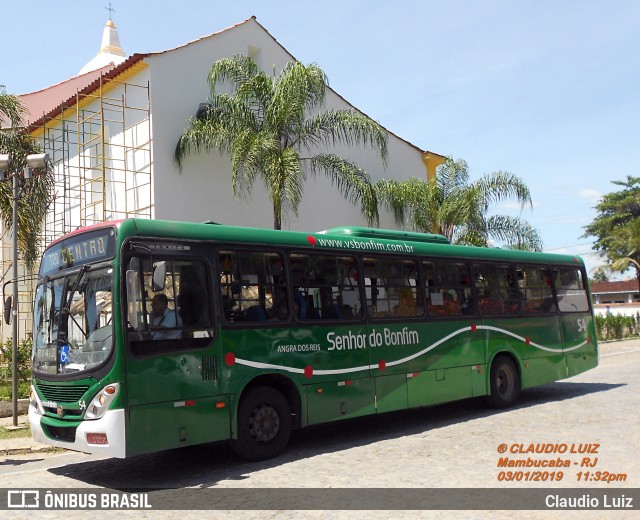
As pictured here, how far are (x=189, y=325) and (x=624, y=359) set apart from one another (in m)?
19.9

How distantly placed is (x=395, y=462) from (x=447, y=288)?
4.24m

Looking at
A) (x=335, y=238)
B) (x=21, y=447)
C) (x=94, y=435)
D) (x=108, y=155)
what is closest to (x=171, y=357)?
(x=94, y=435)

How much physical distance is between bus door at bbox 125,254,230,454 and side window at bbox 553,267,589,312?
29.2 ft

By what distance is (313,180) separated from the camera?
23.9 m

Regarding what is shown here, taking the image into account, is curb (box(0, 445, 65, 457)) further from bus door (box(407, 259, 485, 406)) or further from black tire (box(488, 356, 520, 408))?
black tire (box(488, 356, 520, 408))

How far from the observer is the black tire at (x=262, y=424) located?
8.75m

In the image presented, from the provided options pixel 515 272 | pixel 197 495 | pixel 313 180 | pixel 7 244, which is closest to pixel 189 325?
pixel 197 495

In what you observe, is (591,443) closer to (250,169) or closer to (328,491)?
(328,491)

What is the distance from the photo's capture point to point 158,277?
8055mm

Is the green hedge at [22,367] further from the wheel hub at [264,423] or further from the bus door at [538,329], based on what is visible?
the bus door at [538,329]

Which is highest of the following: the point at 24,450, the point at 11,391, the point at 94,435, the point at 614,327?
the point at 614,327

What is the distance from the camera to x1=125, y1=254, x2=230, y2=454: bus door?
25.4ft

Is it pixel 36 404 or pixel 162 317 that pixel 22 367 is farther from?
pixel 162 317

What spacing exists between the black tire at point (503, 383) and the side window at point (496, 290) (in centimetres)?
97
